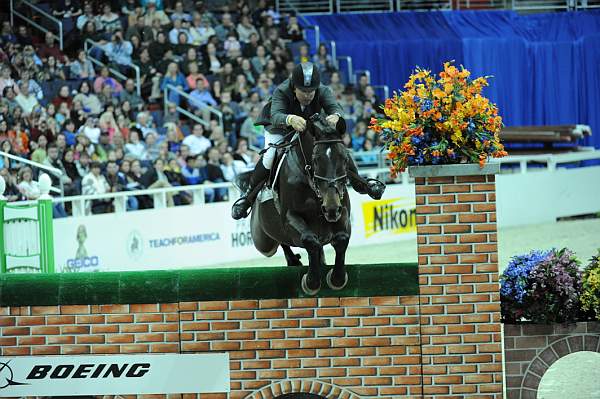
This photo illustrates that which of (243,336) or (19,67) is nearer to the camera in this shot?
(243,336)

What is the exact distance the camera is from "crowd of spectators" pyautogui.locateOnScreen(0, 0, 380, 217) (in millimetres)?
17484

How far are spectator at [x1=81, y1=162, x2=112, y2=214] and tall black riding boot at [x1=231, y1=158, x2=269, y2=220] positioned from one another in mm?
7530

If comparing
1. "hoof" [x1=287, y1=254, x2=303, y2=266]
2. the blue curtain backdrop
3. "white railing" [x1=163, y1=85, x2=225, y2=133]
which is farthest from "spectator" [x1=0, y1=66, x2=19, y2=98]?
the blue curtain backdrop

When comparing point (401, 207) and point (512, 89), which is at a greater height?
point (512, 89)

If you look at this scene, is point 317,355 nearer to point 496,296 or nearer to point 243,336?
point 243,336

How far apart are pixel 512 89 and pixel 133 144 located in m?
11.6

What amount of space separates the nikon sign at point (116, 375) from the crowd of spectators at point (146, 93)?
273 inches

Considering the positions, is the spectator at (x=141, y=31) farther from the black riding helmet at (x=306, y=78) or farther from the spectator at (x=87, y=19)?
the black riding helmet at (x=306, y=78)

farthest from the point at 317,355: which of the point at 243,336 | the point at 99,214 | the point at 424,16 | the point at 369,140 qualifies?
the point at 424,16

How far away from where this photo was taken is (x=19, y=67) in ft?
62.3

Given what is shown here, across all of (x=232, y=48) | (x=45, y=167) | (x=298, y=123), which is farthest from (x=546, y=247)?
(x=298, y=123)

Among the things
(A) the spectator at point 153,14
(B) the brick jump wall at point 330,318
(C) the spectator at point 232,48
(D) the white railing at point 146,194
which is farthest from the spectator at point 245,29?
(B) the brick jump wall at point 330,318

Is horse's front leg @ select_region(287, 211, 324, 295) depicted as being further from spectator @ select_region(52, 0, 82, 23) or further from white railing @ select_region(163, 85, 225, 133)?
spectator @ select_region(52, 0, 82, 23)

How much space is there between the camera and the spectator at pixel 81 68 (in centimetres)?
1978
